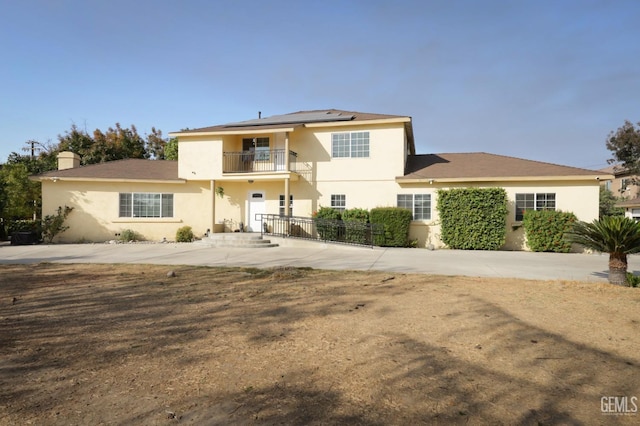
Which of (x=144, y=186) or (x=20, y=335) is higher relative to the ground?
(x=144, y=186)

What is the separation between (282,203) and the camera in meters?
20.8

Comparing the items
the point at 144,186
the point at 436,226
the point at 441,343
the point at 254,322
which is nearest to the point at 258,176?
the point at 144,186

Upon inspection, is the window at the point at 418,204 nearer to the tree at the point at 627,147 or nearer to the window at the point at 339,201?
the window at the point at 339,201

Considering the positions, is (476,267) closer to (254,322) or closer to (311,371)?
(254,322)

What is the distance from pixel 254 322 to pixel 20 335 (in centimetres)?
298

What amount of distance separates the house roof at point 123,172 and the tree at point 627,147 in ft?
112

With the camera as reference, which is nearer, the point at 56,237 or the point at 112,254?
Answer: the point at 112,254

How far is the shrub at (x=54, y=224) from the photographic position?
Result: 1897 centimetres

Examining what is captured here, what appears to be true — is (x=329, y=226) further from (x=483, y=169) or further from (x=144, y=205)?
(x=144, y=205)

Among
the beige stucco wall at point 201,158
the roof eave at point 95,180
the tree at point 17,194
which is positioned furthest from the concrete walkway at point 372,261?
the tree at point 17,194

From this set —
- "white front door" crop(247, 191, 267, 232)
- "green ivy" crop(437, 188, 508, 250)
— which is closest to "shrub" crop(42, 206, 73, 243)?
"white front door" crop(247, 191, 267, 232)

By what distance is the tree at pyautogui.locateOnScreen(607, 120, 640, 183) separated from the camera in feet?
96.1

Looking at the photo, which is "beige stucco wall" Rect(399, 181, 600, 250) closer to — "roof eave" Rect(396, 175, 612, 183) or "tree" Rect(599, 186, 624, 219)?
"roof eave" Rect(396, 175, 612, 183)

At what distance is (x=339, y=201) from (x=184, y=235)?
8.59 metres
